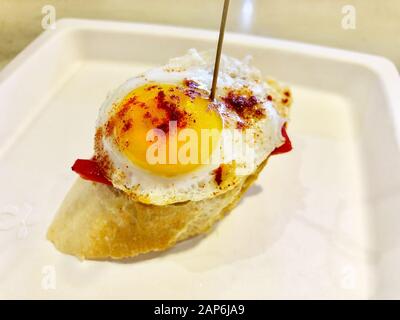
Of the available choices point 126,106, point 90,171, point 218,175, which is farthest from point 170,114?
point 90,171

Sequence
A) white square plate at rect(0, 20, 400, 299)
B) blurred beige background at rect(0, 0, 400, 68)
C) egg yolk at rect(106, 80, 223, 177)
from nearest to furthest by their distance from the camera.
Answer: egg yolk at rect(106, 80, 223, 177) → white square plate at rect(0, 20, 400, 299) → blurred beige background at rect(0, 0, 400, 68)

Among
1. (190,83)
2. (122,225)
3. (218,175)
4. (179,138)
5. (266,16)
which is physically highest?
(266,16)

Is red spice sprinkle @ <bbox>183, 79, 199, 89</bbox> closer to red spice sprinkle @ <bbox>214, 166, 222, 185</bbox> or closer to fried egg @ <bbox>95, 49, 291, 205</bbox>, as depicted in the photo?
fried egg @ <bbox>95, 49, 291, 205</bbox>

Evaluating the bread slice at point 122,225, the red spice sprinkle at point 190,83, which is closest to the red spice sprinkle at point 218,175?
the bread slice at point 122,225

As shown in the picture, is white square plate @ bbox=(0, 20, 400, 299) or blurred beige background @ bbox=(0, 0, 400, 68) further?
blurred beige background @ bbox=(0, 0, 400, 68)

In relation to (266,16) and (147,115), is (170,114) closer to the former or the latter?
(147,115)

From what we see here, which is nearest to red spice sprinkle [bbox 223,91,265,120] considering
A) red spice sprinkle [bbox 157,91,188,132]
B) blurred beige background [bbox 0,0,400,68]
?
red spice sprinkle [bbox 157,91,188,132]
